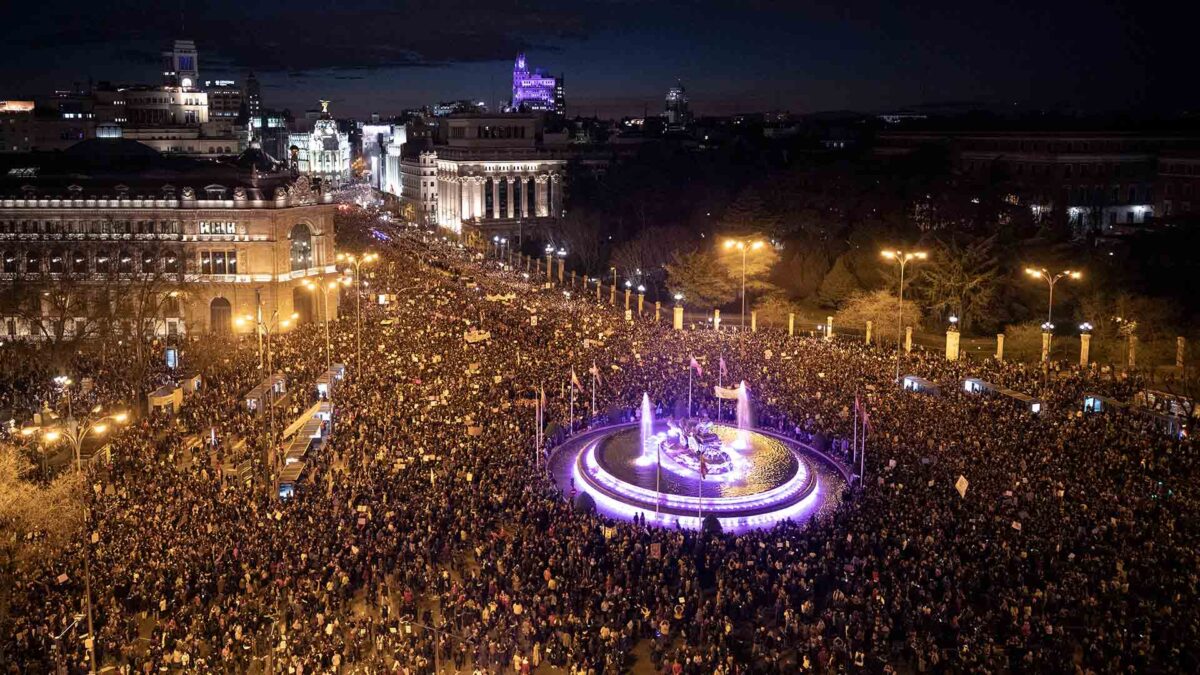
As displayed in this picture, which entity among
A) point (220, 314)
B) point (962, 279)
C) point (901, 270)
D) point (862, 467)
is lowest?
point (862, 467)

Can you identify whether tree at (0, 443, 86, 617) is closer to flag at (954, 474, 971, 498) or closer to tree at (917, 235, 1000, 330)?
flag at (954, 474, 971, 498)

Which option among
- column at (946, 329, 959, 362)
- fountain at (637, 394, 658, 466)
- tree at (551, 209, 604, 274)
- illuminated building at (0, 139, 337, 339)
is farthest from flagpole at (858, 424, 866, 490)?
tree at (551, 209, 604, 274)

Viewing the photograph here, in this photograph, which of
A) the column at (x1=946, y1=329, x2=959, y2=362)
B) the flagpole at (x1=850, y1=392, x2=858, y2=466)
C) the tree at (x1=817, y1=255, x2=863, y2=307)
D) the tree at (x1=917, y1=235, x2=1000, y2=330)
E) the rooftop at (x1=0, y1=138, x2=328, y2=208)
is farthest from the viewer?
the tree at (x1=817, y1=255, x2=863, y2=307)

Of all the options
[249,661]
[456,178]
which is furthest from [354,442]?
[456,178]

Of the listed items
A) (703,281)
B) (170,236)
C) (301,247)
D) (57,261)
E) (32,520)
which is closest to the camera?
(32,520)

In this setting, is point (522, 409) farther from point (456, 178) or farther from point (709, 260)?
point (456, 178)

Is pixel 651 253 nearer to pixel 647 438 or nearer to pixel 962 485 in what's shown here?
pixel 647 438

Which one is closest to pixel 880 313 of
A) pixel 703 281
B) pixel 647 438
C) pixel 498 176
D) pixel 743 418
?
pixel 703 281
